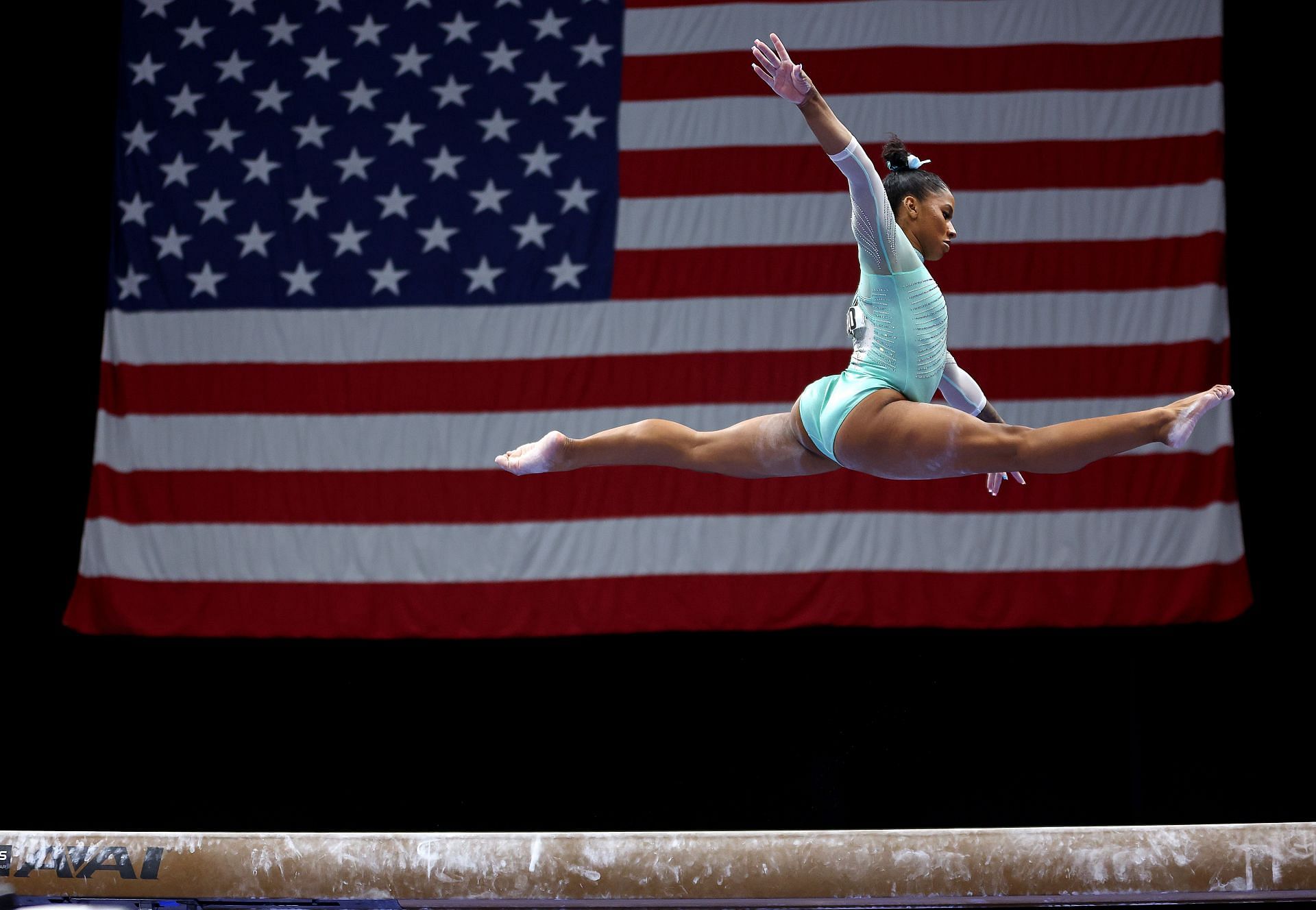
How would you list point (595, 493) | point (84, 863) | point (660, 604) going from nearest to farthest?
point (84, 863)
point (660, 604)
point (595, 493)

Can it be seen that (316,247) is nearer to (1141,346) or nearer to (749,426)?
(749,426)

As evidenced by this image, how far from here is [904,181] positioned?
316 cm

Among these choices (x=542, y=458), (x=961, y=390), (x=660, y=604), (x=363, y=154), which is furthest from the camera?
(x=363, y=154)

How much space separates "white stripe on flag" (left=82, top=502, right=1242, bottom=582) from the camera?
17.2 feet

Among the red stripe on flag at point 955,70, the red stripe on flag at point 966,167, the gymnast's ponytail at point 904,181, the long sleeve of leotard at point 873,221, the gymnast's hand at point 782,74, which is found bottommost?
the long sleeve of leotard at point 873,221

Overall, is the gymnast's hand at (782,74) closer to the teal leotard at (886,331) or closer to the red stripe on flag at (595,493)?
the teal leotard at (886,331)

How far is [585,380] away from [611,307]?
37 centimetres

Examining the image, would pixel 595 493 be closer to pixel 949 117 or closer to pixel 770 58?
pixel 949 117

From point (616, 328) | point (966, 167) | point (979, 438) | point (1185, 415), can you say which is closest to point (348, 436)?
point (616, 328)

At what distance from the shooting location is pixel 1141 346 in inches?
210

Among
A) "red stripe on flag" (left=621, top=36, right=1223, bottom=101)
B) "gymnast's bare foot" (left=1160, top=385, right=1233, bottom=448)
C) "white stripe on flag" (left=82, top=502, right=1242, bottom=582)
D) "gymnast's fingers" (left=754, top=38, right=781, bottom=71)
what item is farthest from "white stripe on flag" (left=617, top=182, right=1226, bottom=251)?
"gymnast's bare foot" (left=1160, top=385, right=1233, bottom=448)

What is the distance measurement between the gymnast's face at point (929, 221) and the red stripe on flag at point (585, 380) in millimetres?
2230

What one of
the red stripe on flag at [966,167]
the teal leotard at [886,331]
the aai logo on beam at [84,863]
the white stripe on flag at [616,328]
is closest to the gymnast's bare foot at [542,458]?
the teal leotard at [886,331]

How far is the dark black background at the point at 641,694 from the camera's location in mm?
5352
